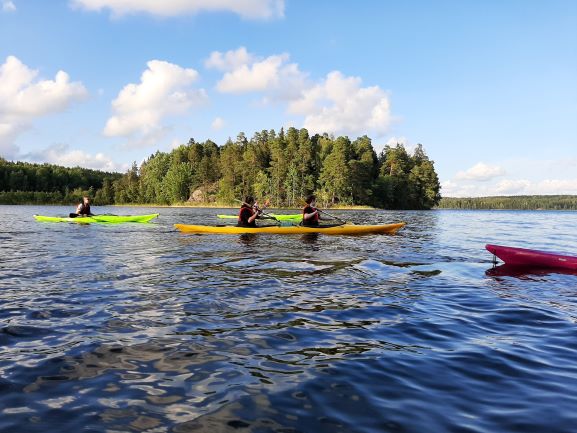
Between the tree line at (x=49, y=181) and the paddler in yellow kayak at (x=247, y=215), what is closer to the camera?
the paddler in yellow kayak at (x=247, y=215)

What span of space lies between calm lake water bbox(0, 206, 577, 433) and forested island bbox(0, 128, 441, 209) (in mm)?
91100

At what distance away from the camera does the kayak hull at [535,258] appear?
11586mm

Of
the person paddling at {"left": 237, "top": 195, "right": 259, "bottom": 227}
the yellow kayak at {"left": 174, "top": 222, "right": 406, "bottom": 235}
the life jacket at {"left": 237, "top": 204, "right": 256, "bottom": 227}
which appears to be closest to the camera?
the yellow kayak at {"left": 174, "top": 222, "right": 406, "bottom": 235}

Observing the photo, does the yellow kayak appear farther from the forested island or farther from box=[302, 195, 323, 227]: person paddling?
the forested island

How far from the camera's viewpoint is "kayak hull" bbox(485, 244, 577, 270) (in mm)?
11586

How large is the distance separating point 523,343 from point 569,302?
10.8 ft

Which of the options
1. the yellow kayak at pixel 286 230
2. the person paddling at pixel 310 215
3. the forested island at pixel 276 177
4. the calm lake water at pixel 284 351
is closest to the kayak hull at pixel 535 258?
the calm lake water at pixel 284 351

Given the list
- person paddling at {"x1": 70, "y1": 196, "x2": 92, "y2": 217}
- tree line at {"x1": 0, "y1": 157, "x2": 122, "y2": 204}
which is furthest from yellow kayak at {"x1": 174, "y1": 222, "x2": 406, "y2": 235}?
tree line at {"x1": 0, "y1": 157, "x2": 122, "y2": 204}

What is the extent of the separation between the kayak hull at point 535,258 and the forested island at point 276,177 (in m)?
86.9

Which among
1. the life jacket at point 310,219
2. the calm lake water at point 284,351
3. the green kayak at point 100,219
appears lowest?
the calm lake water at point 284,351

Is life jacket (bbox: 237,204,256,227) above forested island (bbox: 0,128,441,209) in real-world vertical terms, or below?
below

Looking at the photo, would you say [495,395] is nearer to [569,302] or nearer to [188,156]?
[569,302]

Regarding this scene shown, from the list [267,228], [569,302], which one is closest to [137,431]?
[569,302]

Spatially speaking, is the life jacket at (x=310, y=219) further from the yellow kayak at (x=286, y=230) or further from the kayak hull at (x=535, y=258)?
the kayak hull at (x=535, y=258)
